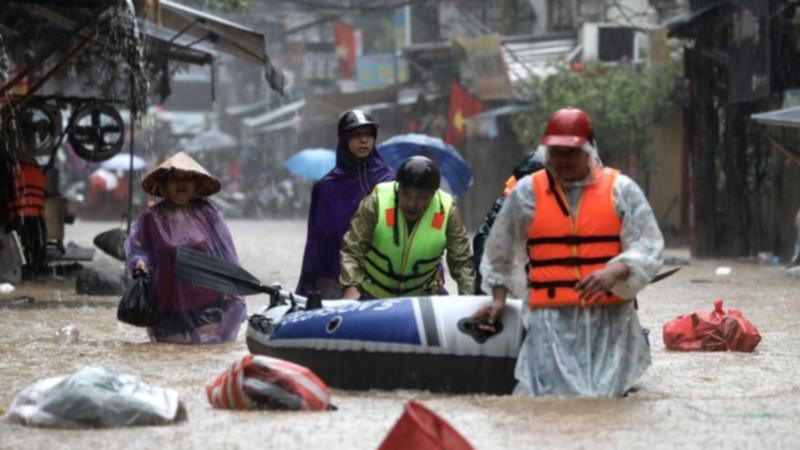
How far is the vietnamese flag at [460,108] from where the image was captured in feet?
112

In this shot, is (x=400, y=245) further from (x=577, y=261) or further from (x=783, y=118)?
(x=783, y=118)

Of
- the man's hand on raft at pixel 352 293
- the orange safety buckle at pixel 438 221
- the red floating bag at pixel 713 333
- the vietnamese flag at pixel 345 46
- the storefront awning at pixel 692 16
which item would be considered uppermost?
the vietnamese flag at pixel 345 46

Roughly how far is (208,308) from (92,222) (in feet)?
113

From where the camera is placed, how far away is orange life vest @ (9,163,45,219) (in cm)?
1648

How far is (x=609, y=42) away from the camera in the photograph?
32969 mm

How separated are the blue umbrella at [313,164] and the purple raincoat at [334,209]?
22120mm

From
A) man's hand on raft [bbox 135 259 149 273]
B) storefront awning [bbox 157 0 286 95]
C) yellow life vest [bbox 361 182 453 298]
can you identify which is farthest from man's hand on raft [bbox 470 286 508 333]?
storefront awning [bbox 157 0 286 95]

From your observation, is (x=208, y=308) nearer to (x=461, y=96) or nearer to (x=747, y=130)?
(x=747, y=130)

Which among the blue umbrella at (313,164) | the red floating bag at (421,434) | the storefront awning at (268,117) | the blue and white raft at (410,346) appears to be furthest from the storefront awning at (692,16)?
the storefront awning at (268,117)

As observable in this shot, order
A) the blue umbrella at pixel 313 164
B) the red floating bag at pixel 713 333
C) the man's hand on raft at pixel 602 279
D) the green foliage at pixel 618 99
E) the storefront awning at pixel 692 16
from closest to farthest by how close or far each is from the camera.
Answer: the man's hand on raft at pixel 602 279 → the red floating bag at pixel 713 333 → the storefront awning at pixel 692 16 → the green foliage at pixel 618 99 → the blue umbrella at pixel 313 164

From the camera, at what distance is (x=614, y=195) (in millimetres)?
7082

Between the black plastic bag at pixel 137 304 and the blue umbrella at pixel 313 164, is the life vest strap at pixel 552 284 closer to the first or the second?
the black plastic bag at pixel 137 304

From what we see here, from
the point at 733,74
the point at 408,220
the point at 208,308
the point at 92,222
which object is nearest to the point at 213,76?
the point at 733,74

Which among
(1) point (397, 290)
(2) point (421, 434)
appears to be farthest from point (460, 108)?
(2) point (421, 434)
